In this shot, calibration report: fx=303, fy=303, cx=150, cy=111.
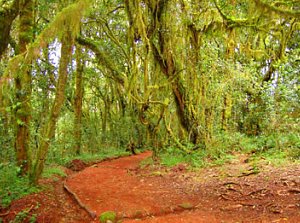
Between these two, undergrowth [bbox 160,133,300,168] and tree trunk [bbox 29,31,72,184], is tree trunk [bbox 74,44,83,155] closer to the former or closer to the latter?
undergrowth [bbox 160,133,300,168]

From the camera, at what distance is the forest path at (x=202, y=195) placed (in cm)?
579

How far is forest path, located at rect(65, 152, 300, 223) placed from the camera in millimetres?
5793

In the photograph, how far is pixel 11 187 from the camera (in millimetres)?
7410

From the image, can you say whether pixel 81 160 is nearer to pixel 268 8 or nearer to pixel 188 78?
pixel 188 78

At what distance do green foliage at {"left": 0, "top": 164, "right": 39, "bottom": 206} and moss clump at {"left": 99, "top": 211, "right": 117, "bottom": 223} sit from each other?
205 centimetres

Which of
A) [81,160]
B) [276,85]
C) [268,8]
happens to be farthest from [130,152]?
[268,8]

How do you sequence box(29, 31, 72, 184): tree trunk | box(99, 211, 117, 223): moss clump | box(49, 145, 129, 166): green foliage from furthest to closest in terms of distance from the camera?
box(49, 145, 129, 166): green foliage
box(29, 31, 72, 184): tree trunk
box(99, 211, 117, 223): moss clump

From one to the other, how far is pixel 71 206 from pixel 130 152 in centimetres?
1153

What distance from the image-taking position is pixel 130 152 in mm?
18703

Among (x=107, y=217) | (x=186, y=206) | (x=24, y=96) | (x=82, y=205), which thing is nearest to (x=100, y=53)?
(x=24, y=96)

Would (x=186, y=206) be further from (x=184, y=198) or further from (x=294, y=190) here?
(x=294, y=190)

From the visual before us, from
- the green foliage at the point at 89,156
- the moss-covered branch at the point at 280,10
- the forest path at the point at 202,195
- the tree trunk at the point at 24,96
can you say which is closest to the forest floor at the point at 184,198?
the forest path at the point at 202,195

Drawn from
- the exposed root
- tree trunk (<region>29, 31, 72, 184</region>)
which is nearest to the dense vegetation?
tree trunk (<region>29, 31, 72, 184</region>)

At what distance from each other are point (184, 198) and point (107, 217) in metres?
1.96
